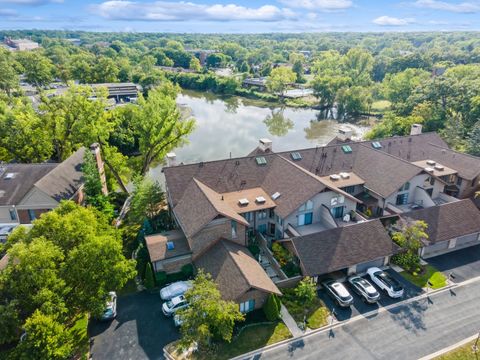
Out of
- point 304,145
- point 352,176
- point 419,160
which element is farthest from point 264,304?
point 304,145

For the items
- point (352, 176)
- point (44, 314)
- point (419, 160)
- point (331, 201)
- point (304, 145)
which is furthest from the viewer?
point (304, 145)

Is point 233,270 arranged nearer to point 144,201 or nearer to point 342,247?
point 342,247

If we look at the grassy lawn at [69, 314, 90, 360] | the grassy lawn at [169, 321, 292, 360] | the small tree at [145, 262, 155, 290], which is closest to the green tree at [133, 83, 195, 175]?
the small tree at [145, 262, 155, 290]

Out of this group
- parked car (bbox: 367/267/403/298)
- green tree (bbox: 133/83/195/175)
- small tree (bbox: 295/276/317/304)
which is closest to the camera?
small tree (bbox: 295/276/317/304)

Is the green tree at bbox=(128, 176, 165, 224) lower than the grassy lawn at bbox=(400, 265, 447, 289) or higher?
higher

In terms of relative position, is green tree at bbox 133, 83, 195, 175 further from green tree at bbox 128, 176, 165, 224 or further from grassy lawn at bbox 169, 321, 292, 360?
grassy lawn at bbox 169, 321, 292, 360

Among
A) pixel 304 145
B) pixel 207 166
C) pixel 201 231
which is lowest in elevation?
pixel 304 145

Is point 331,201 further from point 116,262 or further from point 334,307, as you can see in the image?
point 116,262
